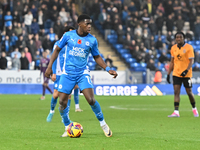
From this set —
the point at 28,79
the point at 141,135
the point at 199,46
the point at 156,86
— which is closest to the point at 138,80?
the point at 156,86

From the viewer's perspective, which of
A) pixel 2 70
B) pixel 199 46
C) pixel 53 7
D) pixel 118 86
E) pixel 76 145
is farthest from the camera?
pixel 199 46

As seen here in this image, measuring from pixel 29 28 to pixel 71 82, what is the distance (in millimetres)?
18775

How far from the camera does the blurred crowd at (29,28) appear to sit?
23.5 m

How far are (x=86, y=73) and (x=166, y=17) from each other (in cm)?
2743

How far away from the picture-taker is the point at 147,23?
31.7 metres

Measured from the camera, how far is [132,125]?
954cm

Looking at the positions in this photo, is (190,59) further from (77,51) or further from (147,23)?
(147,23)

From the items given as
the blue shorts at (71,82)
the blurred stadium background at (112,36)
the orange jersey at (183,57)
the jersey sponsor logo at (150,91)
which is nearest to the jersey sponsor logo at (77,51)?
the blue shorts at (71,82)

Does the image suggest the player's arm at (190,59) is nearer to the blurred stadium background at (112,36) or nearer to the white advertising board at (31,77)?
the blurred stadium background at (112,36)

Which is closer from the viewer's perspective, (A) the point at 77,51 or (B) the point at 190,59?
(A) the point at 77,51

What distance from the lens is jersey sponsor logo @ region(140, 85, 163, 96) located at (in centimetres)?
2476

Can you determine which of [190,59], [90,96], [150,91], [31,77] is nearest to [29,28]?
[31,77]

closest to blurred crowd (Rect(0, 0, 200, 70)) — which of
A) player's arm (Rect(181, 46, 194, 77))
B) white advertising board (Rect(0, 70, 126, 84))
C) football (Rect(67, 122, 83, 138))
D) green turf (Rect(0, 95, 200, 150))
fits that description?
white advertising board (Rect(0, 70, 126, 84))

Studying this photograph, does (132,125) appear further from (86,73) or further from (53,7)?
(53,7)
